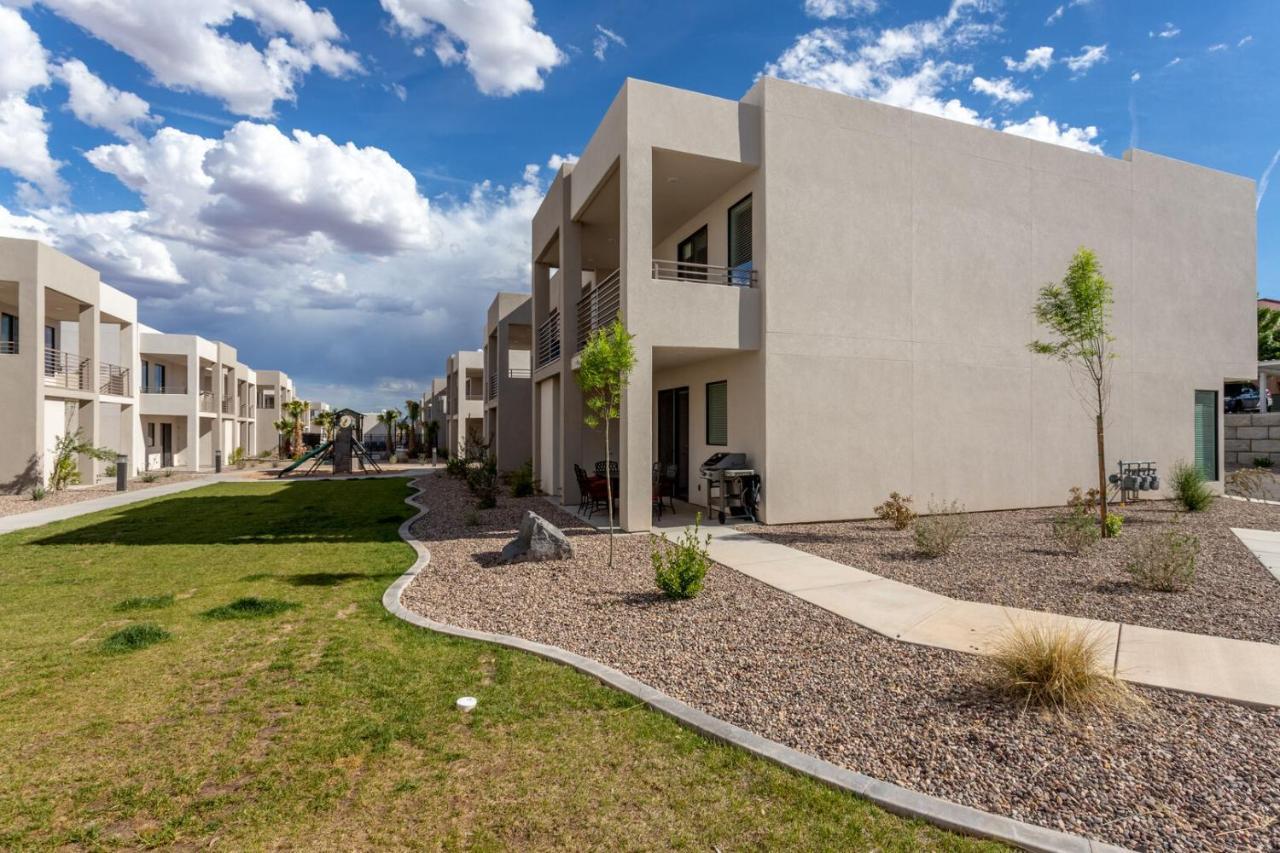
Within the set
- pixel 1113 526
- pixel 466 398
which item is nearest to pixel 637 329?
pixel 1113 526

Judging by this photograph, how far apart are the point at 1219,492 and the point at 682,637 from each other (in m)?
18.5

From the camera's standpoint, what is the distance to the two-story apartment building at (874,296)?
11836mm

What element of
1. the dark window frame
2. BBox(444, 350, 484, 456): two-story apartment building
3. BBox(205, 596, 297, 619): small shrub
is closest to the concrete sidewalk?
the dark window frame

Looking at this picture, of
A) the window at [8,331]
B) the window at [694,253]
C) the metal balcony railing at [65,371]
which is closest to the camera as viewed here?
the window at [694,253]

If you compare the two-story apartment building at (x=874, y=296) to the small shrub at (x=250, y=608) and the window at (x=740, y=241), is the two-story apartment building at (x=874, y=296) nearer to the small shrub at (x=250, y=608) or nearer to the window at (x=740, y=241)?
the window at (x=740, y=241)

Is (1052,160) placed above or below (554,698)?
above

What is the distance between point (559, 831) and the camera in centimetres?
311

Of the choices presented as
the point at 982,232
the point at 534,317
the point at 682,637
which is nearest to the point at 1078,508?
the point at 982,232

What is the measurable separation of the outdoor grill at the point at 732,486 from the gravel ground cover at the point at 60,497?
55.6ft

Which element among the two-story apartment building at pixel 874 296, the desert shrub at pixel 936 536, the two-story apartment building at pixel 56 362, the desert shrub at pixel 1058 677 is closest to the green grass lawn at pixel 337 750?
the desert shrub at pixel 1058 677

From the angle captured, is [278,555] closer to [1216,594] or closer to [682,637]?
[682,637]

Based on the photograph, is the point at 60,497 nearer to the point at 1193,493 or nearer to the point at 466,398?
the point at 466,398

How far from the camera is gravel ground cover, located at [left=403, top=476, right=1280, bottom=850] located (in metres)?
3.23

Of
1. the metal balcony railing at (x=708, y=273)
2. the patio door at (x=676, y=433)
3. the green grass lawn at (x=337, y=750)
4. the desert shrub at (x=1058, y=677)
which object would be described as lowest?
the green grass lawn at (x=337, y=750)
